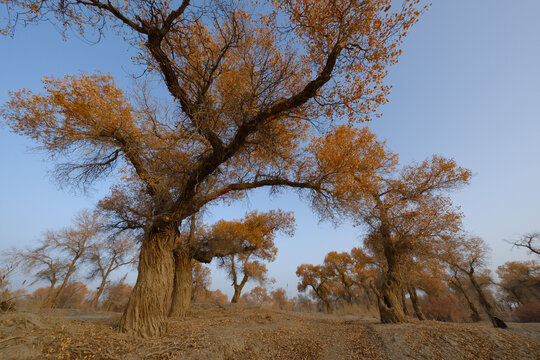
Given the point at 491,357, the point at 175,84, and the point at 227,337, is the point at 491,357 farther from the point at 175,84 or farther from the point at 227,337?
the point at 175,84

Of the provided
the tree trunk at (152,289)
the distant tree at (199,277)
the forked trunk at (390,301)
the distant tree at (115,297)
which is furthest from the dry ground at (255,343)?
the distant tree at (115,297)

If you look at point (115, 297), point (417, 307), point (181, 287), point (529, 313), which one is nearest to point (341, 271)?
point (417, 307)

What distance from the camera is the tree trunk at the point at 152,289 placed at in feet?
20.0

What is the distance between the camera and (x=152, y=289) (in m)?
6.56

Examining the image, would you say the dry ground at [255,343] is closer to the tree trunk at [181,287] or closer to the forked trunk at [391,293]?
the forked trunk at [391,293]

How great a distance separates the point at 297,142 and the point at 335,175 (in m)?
2.09

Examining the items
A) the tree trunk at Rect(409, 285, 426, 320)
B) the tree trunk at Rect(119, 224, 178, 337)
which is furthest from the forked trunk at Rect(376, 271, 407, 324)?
the tree trunk at Rect(119, 224, 178, 337)

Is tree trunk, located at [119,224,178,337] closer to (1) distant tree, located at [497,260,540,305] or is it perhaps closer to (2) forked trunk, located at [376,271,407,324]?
(2) forked trunk, located at [376,271,407,324]

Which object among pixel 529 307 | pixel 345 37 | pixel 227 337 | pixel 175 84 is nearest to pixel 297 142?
pixel 345 37

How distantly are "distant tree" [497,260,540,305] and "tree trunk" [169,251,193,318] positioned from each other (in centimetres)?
4167

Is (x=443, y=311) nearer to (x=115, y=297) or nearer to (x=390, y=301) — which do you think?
(x=390, y=301)

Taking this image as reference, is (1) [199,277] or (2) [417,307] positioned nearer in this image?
(2) [417,307]

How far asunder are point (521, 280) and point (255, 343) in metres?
46.1

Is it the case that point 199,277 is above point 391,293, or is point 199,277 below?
above
